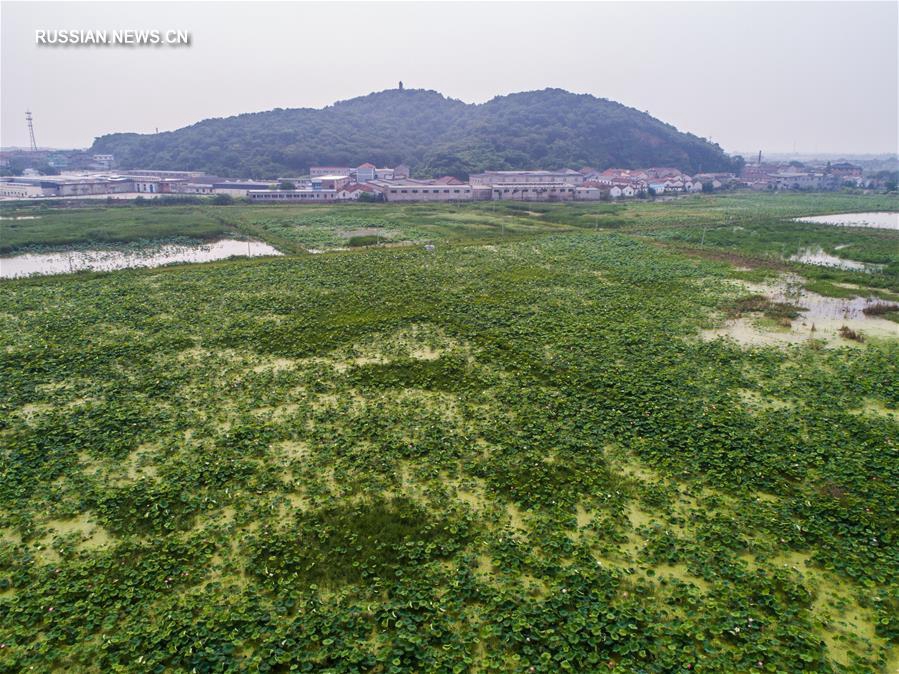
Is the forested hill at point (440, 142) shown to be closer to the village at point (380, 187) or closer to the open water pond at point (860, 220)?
the village at point (380, 187)

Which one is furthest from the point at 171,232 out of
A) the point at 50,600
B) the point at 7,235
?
the point at 50,600

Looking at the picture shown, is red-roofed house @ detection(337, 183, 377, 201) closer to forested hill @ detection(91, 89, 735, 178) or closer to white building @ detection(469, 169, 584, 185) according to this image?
white building @ detection(469, 169, 584, 185)

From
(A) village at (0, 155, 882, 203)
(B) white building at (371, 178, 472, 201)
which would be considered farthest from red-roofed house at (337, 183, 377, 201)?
(B) white building at (371, 178, 472, 201)

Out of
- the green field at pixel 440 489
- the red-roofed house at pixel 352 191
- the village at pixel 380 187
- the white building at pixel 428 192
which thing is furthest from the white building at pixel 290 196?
the green field at pixel 440 489

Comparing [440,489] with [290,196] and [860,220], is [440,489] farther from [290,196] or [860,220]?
[290,196]

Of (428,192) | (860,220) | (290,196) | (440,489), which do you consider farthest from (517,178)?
(440,489)

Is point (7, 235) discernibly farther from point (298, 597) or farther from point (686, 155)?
point (686, 155)
